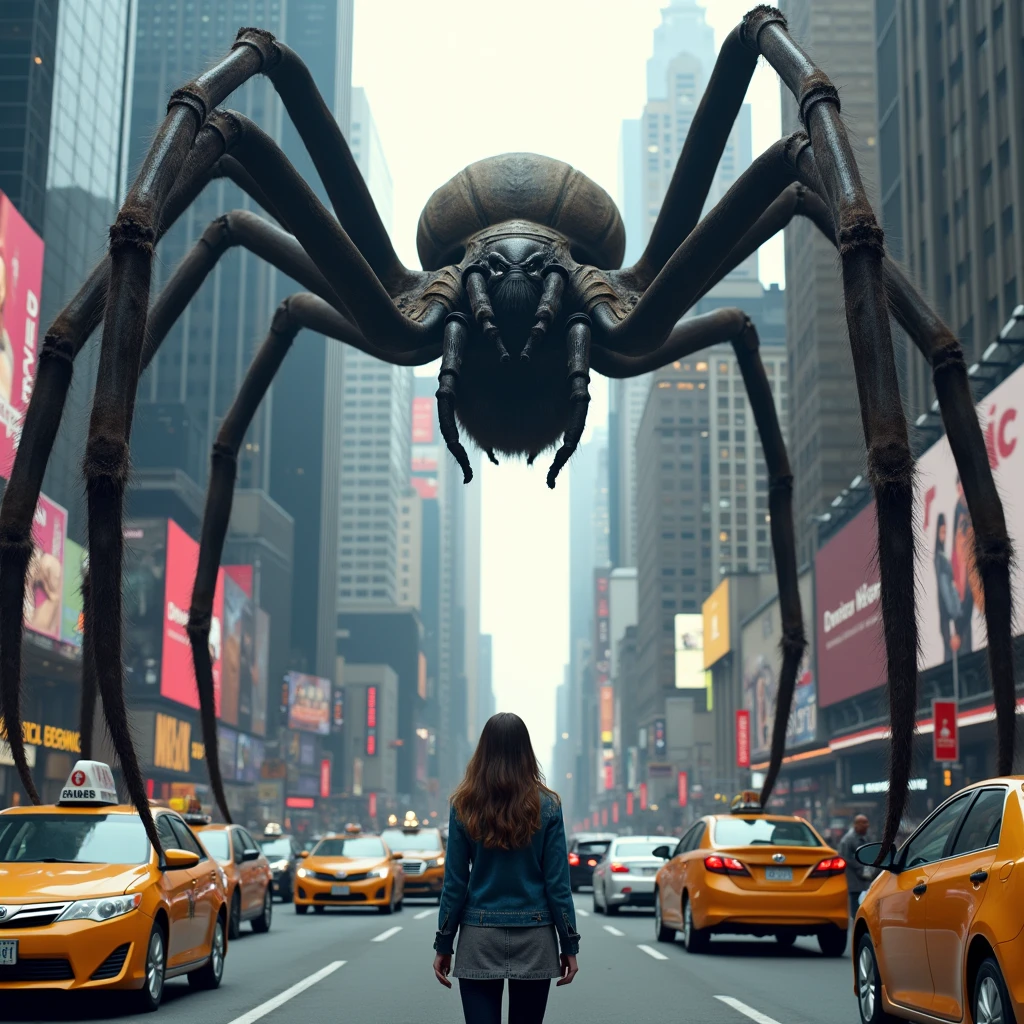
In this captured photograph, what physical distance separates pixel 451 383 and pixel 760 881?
8.56 meters

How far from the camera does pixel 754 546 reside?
557 feet

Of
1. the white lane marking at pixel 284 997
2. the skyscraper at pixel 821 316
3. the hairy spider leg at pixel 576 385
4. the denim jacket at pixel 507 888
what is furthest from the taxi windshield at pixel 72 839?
the skyscraper at pixel 821 316

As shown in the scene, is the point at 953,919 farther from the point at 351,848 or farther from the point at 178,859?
the point at 351,848

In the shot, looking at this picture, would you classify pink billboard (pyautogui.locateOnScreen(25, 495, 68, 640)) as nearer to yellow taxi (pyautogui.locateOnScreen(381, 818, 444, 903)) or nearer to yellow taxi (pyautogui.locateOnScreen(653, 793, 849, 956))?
yellow taxi (pyautogui.locateOnScreen(381, 818, 444, 903))

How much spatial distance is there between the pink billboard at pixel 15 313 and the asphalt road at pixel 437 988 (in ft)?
99.8

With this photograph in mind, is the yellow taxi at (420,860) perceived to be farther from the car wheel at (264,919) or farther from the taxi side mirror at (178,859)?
the taxi side mirror at (178,859)

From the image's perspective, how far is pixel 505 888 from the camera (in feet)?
17.9

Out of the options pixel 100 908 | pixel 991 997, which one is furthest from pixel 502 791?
pixel 100 908

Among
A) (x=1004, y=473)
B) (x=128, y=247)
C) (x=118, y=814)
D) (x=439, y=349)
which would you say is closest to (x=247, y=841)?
(x=118, y=814)

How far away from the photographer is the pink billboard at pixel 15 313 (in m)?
45.8

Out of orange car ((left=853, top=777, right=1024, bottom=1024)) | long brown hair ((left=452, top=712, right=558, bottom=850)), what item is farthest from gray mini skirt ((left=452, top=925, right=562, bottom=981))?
orange car ((left=853, top=777, right=1024, bottom=1024))

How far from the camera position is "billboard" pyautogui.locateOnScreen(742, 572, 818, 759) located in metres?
79.1

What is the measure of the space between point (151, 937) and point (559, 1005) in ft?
10.3

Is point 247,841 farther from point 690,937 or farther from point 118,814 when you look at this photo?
point 118,814
